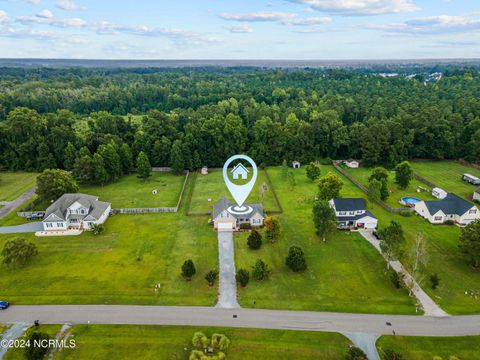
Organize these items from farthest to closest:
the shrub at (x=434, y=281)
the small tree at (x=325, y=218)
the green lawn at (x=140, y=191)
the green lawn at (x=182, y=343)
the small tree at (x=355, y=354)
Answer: the green lawn at (x=140, y=191) → the small tree at (x=325, y=218) → the shrub at (x=434, y=281) → the green lawn at (x=182, y=343) → the small tree at (x=355, y=354)

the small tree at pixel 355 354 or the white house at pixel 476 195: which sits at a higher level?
the small tree at pixel 355 354

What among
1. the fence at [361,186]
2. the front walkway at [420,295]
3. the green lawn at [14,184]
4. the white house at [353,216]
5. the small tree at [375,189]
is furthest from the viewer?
the green lawn at [14,184]

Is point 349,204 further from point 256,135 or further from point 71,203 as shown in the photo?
point 71,203

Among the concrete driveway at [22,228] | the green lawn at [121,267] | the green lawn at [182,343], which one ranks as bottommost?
the concrete driveway at [22,228]

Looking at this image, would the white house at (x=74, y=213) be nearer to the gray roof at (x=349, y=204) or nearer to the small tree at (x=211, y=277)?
the small tree at (x=211, y=277)

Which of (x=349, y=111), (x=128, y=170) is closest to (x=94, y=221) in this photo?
(x=128, y=170)

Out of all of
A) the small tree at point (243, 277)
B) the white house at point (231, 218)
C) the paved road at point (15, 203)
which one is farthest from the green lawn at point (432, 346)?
the paved road at point (15, 203)

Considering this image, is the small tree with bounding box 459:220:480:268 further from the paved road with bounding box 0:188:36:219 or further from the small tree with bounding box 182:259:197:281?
the paved road with bounding box 0:188:36:219

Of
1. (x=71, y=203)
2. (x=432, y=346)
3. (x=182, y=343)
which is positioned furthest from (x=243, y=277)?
(x=71, y=203)

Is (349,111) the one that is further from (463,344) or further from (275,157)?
(463,344)
